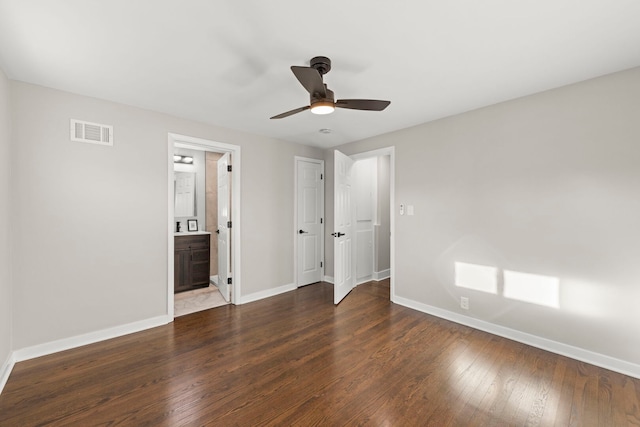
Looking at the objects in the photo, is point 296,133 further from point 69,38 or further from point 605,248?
point 605,248

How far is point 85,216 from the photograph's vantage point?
2732 millimetres

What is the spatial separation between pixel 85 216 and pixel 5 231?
1.81 ft

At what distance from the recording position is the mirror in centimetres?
486

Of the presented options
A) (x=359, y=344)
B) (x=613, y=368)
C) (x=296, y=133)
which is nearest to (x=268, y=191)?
(x=296, y=133)

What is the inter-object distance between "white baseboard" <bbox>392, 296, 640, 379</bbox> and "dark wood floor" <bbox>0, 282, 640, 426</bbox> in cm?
9

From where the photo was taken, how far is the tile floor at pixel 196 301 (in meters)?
3.70

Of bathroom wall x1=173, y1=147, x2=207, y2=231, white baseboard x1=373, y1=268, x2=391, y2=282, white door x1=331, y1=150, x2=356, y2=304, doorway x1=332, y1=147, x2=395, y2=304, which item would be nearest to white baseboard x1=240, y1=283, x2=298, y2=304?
white door x1=331, y1=150, x2=356, y2=304

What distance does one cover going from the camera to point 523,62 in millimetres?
2152

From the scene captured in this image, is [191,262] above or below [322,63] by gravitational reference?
below

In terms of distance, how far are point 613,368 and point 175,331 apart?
13.7ft

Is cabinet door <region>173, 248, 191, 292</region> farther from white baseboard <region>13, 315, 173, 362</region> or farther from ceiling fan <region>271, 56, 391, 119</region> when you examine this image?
ceiling fan <region>271, 56, 391, 119</region>

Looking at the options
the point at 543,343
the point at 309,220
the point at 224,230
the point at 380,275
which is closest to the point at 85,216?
the point at 224,230

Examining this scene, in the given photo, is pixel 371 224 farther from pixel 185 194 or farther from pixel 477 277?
pixel 185 194

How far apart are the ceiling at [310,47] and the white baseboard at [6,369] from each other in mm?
2406
